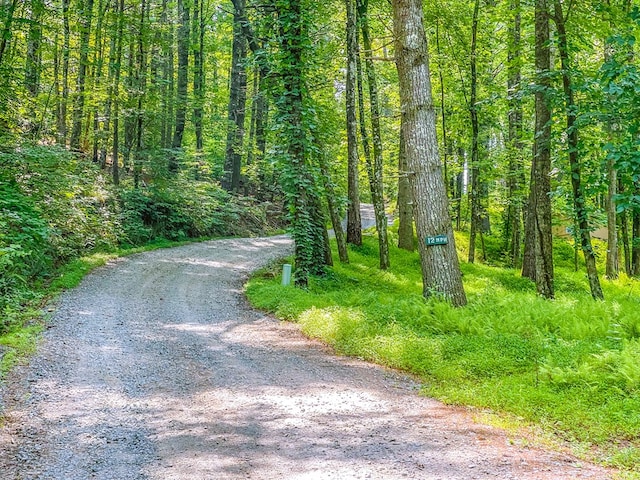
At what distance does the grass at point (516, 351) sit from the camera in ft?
15.2

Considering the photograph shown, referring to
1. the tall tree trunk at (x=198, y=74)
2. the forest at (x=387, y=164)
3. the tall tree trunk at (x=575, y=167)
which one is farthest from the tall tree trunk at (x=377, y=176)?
the tall tree trunk at (x=198, y=74)

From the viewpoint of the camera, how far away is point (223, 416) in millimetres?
5199

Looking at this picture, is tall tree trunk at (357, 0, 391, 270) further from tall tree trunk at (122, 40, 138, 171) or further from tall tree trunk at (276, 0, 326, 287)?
tall tree trunk at (122, 40, 138, 171)

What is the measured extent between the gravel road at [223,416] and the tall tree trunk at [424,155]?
2255mm

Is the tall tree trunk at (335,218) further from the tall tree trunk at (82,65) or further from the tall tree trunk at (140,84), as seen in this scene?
the tall tree trunk at (82,65)

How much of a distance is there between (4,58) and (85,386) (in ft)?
41.2

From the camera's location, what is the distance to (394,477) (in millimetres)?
3859

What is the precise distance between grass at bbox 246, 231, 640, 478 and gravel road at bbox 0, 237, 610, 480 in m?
0.35

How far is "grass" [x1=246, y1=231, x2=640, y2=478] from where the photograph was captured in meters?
4.64

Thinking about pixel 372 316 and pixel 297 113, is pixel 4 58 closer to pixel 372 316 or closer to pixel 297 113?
pixel 297 113

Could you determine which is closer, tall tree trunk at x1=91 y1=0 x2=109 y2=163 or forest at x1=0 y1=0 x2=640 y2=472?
forest at x1=0 y1=0 x2=640 y2=472

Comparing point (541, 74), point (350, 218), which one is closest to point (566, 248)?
point (350, 218)

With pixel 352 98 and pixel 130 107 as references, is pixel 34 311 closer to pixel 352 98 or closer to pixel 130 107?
pixel 352 98

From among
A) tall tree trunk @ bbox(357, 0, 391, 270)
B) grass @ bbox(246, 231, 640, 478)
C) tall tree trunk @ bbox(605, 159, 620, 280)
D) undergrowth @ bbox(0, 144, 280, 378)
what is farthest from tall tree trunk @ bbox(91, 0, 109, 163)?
tall tree trunk @ bbox(605, 159, 620, 280)
